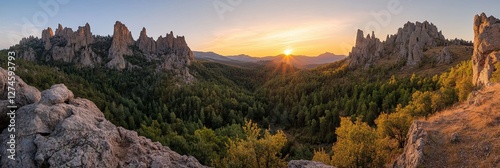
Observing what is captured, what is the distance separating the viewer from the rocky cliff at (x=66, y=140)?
17.1 metres

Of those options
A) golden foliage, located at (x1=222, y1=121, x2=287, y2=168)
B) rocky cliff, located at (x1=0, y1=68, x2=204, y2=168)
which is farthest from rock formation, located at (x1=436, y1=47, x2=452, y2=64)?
rocky cliff, located at (x1=0, y1=68, x2=204, y2=168)

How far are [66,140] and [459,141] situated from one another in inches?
1600

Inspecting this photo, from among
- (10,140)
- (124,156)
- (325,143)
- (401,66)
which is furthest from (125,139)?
(401,66)

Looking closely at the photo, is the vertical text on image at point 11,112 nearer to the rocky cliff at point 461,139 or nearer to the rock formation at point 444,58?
the rocky cliff at point 461,139

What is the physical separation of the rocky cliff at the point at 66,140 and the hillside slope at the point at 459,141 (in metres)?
27.1

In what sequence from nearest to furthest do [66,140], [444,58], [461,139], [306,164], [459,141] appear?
[66,140] → [306,164] → [459,141] → [461,139] → [444,58]

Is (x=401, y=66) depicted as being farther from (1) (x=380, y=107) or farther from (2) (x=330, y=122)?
(2) (x=330, y=122)

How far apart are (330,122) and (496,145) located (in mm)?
75844

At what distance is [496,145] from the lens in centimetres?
2981

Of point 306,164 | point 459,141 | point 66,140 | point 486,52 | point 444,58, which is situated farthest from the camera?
point 444,58

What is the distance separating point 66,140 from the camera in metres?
18.1

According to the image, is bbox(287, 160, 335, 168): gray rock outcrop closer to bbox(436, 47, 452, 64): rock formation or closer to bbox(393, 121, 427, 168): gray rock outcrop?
bbox(393, 121, 427, 168): gray rock outcrop

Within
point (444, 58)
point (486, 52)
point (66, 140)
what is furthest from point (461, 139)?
point (444, 58)

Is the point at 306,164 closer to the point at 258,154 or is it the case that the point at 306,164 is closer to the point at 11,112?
the point at 258,154
